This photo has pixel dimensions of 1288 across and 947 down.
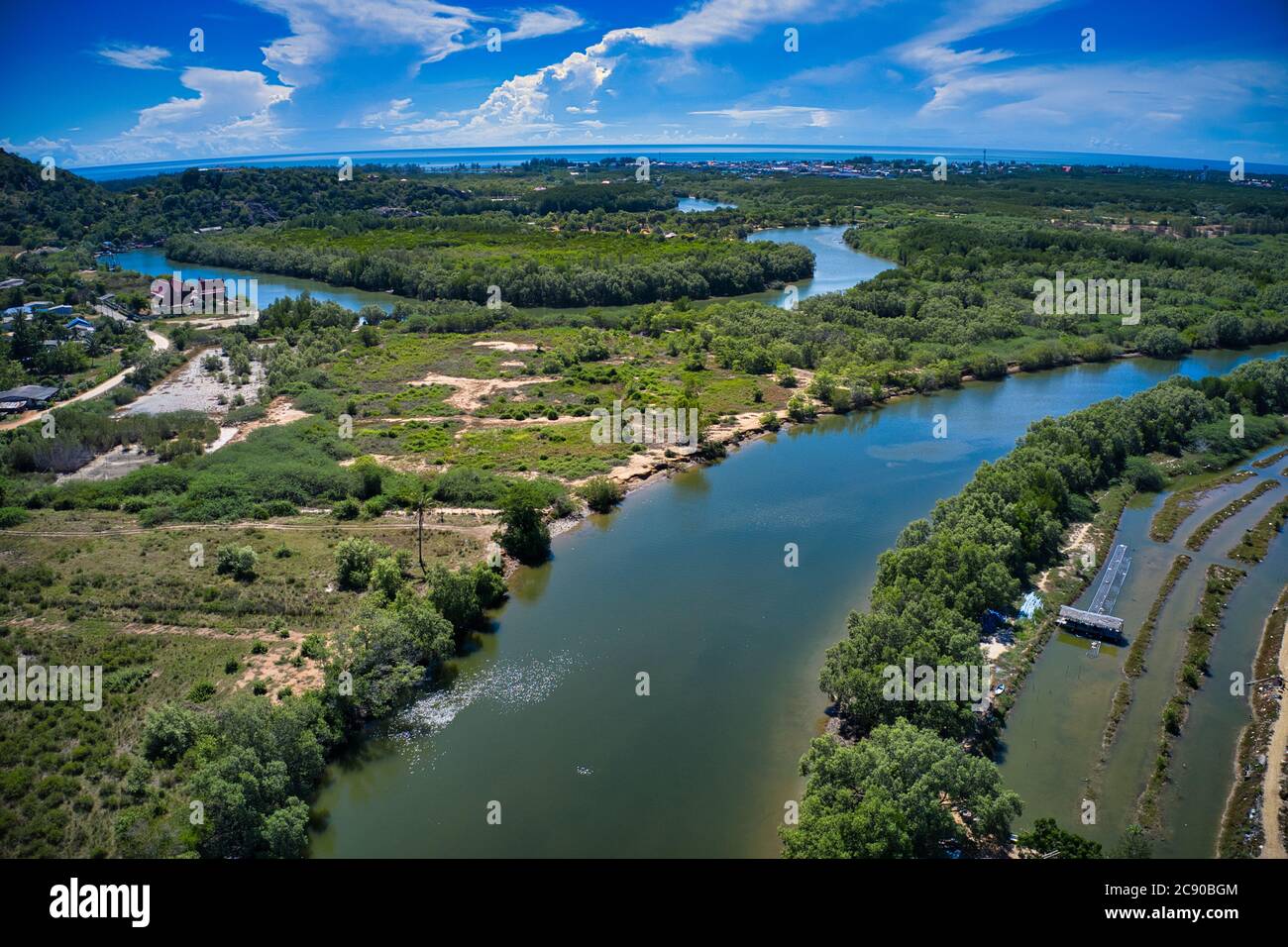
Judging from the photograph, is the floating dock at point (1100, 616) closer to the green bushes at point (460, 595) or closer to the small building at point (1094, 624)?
the small building at point (1094, 624)

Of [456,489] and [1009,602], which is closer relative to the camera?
[1009,602]

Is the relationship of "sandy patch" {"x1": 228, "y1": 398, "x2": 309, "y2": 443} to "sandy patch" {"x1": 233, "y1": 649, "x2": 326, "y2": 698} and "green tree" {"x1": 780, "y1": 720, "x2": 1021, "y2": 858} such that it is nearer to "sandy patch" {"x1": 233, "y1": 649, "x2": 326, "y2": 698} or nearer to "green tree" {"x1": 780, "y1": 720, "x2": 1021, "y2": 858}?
"sandy patch" {"x1": 233, "y1": 649, "x2": 326, "y2": 698}

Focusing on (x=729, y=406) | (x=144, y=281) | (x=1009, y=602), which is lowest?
(x=1009, y=602)

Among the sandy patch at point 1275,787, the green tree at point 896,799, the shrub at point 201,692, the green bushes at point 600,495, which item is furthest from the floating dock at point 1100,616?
the shrub at point 201,692

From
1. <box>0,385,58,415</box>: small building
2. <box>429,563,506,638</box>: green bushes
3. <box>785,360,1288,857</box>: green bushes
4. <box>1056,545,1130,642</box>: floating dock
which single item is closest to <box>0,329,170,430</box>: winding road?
<box>0,385,58,415</box>: small building
